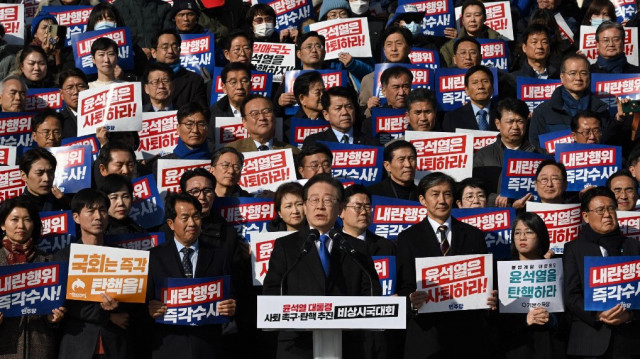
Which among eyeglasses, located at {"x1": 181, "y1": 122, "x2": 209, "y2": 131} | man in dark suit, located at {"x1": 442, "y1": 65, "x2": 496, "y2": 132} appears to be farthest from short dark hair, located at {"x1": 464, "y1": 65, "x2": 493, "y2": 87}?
eyeglasses, located at {"x1": 181, "y1": 122, "x2": 209, "y2": 131}

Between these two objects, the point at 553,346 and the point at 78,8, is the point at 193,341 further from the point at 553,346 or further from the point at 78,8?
the point at 78,8

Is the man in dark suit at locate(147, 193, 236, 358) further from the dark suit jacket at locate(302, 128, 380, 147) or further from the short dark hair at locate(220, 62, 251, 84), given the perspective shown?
the short dark hair at locate(220, 62, 251, 84)

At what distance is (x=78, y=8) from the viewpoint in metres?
16.0

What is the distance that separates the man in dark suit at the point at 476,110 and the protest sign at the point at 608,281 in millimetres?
3765

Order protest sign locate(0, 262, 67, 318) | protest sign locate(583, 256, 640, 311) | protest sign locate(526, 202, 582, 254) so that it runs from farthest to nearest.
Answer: protest sign locate(526, 202, 582, 254) → protest sign locate(583, 256, 640, 311) → protest sign locate(0, 262, 67, 318)

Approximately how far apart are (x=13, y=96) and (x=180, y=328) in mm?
4504

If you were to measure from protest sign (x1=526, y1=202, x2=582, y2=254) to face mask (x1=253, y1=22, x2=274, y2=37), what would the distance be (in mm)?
5423

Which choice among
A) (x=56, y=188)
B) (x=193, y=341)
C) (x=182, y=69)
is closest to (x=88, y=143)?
(x=56, y=188)

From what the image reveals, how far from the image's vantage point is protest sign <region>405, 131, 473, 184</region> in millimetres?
12320

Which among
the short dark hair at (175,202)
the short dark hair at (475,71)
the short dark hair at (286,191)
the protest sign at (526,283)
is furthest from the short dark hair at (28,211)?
the short dark hair at (475,71)

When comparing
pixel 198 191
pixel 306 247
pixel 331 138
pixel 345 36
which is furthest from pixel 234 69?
pixel 306 247

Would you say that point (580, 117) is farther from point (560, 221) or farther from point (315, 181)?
point (315, 181)

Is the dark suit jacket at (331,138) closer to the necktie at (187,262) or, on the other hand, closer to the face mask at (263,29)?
the necktie at (187,262)

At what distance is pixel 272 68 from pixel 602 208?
211 inches
